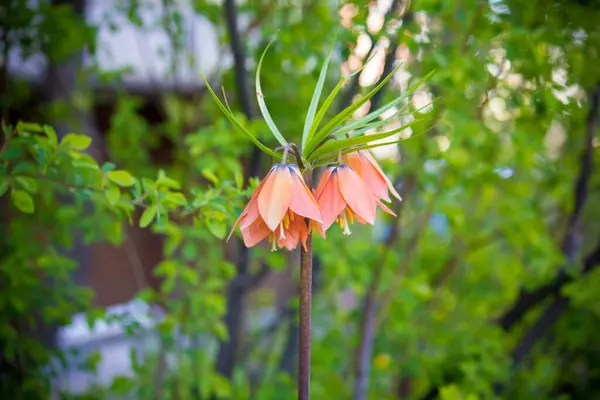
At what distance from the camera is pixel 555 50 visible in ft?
9.25

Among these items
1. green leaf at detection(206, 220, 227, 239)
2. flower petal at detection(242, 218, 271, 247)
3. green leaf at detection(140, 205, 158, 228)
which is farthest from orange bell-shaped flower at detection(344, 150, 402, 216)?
green leaf at detection(140, 205, 158, 228)

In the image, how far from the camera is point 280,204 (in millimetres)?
1078

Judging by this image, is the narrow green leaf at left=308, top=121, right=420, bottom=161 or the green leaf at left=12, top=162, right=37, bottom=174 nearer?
the narrow green leaf at left=308, top=121, right=420, bottom=161

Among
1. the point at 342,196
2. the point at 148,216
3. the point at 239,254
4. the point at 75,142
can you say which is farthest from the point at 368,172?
the point at 239,254

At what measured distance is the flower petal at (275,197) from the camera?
3.53 feet

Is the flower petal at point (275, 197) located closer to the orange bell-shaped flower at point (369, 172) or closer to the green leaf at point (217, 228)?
the orange bell-shaped flower at point (369, 172)

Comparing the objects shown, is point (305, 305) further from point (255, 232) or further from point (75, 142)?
point (75, 142)

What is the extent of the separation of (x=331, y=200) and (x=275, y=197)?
0.12 metres

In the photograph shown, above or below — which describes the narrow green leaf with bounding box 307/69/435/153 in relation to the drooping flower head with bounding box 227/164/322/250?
above

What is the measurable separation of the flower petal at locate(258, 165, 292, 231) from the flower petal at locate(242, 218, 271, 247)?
7 cm

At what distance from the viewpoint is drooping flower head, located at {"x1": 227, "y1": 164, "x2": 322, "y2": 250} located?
108 centimetres

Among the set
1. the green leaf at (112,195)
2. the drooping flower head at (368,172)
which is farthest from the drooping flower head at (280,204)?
the green leaf at (112,195)

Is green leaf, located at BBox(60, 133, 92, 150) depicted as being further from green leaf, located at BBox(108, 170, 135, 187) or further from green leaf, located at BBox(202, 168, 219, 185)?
green leaf, located at BBox(202, 168, 219, 185)

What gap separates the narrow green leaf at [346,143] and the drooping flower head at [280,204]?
0.18 ft
